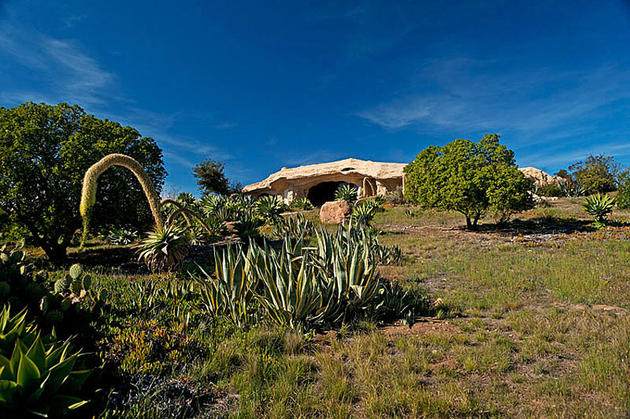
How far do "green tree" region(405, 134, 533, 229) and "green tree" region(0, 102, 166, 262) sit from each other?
13.0m

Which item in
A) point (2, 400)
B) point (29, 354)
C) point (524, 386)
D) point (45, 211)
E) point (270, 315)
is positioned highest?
point (45, 211)

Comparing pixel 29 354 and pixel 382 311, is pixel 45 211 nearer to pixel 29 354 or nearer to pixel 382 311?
pixel 29 354

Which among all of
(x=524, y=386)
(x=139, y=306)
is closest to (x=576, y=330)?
(x=524, y=386)

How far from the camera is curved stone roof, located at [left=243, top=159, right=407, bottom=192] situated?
3216 cm

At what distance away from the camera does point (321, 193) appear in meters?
42.4

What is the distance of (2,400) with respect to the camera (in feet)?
5.94

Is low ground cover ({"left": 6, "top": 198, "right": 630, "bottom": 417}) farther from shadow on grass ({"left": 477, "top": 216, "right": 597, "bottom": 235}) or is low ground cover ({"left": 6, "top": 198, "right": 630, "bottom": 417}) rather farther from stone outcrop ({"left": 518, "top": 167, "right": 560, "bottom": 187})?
stone outcrop ({"left": 518, "top": 167, "right": 560, "bottom": 187})

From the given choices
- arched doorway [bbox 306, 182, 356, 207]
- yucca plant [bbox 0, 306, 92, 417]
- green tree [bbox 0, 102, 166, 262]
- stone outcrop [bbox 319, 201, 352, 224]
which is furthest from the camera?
arched doorway [bbox 306, 182, 356, 207]

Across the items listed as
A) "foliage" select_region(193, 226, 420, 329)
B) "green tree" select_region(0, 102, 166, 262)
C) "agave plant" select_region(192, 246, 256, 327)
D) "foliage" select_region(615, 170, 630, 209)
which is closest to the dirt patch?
"foliage" select_region(193, 226, 420, 329)

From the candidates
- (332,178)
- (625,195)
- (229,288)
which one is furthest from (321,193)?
(229,288)

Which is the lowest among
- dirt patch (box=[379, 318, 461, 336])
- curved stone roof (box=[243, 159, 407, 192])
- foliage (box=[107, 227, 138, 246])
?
dirt patch (box=[379, 318, 461, 336])

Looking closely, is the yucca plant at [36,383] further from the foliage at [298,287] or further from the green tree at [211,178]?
the green tree at [211,178]

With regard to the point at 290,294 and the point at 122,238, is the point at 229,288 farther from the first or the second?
the point at 122,238

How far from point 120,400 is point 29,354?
3.51 ft
